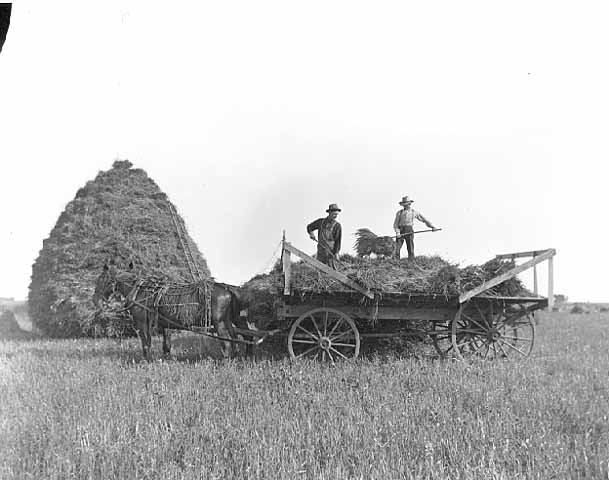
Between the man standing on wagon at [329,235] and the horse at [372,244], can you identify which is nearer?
the man standing on wagon at [329,235]

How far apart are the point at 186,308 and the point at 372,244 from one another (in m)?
3.85

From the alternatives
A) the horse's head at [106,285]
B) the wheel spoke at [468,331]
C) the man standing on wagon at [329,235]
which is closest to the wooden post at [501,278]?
the wheel spoke at [468,331]

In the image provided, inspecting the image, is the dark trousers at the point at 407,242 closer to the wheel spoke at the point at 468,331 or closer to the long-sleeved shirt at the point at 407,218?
the long-sleeved shirt at the point at 407,218

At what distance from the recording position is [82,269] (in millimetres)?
13742

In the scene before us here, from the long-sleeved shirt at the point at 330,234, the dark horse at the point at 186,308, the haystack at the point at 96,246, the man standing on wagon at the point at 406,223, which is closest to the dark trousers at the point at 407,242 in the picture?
the man standing on wagon at the point at 406,223

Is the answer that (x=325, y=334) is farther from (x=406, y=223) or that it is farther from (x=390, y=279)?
(x=406, y=223)

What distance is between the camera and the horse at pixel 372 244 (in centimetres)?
960

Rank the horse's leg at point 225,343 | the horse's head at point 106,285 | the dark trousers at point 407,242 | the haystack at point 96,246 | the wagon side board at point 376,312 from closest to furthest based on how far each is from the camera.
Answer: the wagon side board at point 376,312
the horse's leg at point 225,343
the horse's head at point 106,285
the dark trousers at point 407,242
the haystack at point 96,246

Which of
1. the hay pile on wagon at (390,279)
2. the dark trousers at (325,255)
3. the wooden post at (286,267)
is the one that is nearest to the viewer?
the wooden post at (286,267)

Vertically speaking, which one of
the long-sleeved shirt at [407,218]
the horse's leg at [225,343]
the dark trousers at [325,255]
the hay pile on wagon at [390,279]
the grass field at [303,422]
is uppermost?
the long-sleeved shirt at [407,218]

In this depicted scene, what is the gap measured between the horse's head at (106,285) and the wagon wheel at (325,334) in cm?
387

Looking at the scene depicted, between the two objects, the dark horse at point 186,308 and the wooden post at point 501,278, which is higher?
the wooden post at point 501,278

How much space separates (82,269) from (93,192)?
8.41 feet

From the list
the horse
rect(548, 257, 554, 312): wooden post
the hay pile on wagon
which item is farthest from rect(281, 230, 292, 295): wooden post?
rect(548, 257, 554, 312): wooden post
